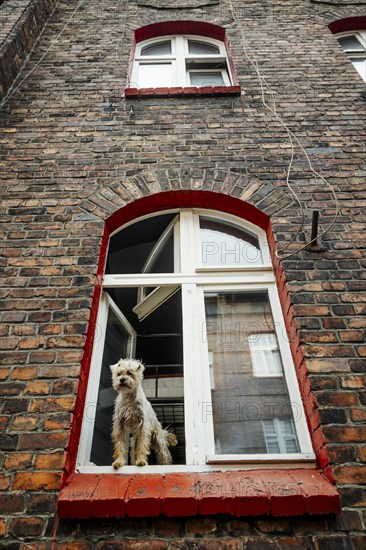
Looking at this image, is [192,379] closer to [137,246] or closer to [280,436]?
[280,436]

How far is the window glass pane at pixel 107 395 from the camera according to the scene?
8.21 ft

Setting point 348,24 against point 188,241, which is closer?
point 188,241

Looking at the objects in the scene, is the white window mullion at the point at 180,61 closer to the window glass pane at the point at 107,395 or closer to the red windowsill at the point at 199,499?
the window glass pane at the point at 107,395

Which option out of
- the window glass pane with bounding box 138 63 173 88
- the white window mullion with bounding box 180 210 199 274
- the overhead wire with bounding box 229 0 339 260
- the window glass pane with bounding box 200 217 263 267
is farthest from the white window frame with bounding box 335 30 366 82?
the white window mullion with bounding box 180 210 199 274

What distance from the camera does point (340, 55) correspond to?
503 centimetres

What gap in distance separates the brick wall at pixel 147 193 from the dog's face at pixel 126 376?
298mm

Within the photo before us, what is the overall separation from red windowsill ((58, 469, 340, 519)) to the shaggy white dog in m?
0.40

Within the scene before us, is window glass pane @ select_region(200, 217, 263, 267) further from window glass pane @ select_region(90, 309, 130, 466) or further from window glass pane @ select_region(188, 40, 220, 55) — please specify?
window glass pane @ select_region(188, 40, 220, 55)

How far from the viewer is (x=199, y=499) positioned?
1901mm

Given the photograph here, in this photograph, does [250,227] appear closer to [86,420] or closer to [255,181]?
[255,181]

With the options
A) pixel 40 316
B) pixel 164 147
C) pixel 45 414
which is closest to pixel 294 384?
pixel 45 414

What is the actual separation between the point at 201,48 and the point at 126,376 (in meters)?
5.59

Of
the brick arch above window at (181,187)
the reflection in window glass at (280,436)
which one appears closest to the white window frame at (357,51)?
the brick arch above window at (181,187)

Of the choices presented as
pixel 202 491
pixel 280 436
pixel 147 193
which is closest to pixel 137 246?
pixel 147 193
